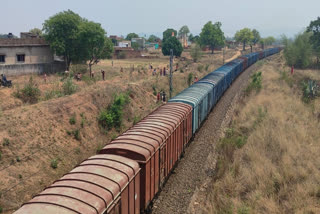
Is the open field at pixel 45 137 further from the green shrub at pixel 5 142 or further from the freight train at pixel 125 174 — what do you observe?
the freight train at pixel 125 174

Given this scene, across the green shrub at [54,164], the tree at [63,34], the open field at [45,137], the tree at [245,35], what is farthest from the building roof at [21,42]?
the tree at [245,35]

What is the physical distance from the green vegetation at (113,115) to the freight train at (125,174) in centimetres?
751

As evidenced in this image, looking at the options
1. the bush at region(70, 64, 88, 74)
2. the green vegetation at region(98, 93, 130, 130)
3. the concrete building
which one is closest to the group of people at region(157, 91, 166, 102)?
the green vegetation at region(98, 93, 130, 130)

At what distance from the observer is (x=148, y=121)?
15.1 metres

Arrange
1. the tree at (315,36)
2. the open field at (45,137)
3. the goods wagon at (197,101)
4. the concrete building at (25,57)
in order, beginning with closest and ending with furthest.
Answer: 1. the open field at (45,137)
2. the goods wagon at (197,101)
3. the concrete building at (25,57)
4. the tree at (315,36)

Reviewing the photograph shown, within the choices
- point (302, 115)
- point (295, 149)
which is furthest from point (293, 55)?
point (295, 149)

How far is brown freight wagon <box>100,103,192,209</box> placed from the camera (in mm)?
10938

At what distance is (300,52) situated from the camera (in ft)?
205

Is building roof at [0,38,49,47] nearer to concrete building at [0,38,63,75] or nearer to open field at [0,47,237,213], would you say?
concrete building at [0,38,63,75]

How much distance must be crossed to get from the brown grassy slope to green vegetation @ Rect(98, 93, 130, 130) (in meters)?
10.1

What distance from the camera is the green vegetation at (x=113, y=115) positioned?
2372cm

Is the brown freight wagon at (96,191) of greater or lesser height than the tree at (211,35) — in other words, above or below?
below

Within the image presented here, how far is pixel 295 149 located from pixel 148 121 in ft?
32.0

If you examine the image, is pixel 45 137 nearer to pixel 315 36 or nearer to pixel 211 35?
pixel 315 36
